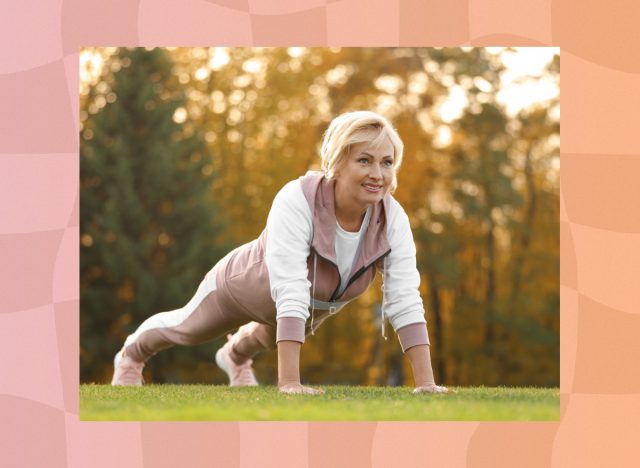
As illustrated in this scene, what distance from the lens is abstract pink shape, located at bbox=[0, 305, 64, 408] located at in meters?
4.24

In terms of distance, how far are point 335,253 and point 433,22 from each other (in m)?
1.33

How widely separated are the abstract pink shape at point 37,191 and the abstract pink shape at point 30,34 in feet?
1.66

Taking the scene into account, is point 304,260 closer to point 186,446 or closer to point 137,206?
point 186,446

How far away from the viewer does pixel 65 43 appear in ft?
14.4

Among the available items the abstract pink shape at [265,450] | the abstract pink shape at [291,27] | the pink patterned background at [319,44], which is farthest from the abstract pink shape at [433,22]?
the abstract pink shape at [265,450]

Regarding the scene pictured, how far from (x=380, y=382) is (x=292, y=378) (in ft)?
51.1

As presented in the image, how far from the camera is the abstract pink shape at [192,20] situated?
434 cm

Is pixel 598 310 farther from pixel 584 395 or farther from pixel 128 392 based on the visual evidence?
pixel 128 392

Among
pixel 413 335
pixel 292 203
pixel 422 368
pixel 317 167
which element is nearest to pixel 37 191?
pixel 292 203

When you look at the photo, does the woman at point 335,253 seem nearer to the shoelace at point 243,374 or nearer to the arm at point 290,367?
the arm at point 290,367

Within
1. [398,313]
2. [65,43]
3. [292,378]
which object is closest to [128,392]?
[292,378]

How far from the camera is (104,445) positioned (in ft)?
13.2

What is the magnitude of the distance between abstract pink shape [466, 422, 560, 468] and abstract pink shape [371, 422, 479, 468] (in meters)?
0.05

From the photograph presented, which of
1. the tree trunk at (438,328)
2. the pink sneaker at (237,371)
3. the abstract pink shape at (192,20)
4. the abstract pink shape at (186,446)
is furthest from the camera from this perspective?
the tree trunk at (438,328)
